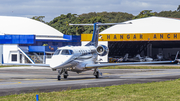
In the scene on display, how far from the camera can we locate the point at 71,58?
84.9ft

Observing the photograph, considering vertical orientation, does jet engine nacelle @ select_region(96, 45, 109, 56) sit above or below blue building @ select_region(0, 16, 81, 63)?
below

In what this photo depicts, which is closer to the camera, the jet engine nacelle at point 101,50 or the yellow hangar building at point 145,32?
the jet engine nacelle at point 101,50

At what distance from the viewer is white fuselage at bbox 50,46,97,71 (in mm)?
24875

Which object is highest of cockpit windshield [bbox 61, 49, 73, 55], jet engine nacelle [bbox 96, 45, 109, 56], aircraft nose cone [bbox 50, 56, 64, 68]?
jet engine nacelle [bbox 96, 45, 109, 56]

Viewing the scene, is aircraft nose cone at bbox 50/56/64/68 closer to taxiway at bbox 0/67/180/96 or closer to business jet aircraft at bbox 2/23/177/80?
business jet aircraft at bbox 2/23/177/80

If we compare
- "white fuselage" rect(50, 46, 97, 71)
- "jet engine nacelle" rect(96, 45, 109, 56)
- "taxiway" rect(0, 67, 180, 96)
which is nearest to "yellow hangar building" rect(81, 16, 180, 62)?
"taxiway" rect(0, 67, 180, 96)

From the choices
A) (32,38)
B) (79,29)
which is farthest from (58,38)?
(32,38)

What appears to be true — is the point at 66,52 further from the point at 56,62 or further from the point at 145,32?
the point at 145,32

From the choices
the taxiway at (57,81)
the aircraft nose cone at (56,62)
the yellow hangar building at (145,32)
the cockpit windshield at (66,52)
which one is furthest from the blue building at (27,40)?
the aircraft nose cone at (56,62)

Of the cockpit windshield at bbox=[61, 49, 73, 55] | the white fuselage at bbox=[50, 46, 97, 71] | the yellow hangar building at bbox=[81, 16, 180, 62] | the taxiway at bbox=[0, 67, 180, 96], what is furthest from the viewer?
the yellow hangar building at bbox=[81, 16, 180, 62]

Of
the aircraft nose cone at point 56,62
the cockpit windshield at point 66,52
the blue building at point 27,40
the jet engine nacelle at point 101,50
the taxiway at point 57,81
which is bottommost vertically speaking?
the taxiway at point 57,81

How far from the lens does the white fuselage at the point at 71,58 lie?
81.6 ft

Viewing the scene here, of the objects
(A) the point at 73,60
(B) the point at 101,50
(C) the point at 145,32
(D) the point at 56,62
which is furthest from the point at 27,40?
(D) the point at 56,62

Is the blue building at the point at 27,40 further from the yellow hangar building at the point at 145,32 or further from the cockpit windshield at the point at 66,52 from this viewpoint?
the cockpit windshield at the point at 66,52
